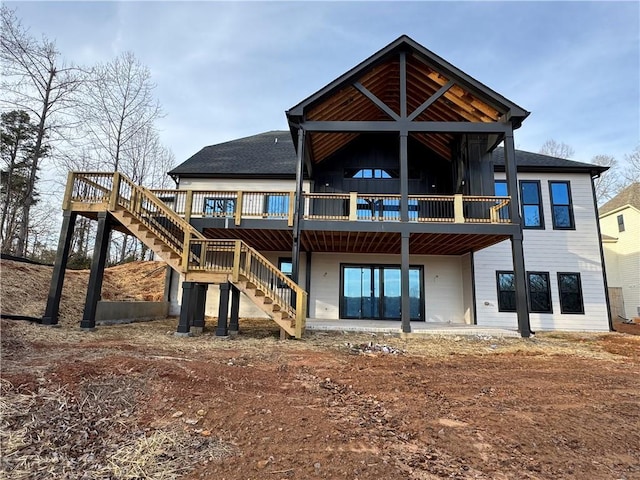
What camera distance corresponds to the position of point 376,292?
1363cm

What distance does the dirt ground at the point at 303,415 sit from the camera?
2652 millimetres

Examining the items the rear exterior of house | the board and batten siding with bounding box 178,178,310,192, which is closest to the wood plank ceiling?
the rear exterior of house

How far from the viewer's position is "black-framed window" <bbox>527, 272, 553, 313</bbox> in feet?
40.8

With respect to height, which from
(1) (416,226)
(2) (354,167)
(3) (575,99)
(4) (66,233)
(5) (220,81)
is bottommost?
(4) (66,233)

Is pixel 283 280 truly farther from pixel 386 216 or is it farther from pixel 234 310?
pixel 386 216

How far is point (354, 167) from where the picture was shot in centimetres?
1420

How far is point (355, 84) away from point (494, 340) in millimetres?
8847

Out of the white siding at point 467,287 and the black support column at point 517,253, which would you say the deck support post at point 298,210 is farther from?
A: the white siding at point 467,287

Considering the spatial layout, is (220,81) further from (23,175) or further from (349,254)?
(23,175)

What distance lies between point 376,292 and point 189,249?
7791 millimetres

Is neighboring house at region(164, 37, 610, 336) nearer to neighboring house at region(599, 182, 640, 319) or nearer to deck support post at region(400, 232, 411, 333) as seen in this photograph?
deck support post at region(400, 232, 411, 333)

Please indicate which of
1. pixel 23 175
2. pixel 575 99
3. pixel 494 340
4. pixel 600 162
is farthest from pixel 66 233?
pixel 600 162

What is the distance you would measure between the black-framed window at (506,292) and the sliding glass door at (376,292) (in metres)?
2.83

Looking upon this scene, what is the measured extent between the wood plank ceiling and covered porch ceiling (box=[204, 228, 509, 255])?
3637mm
